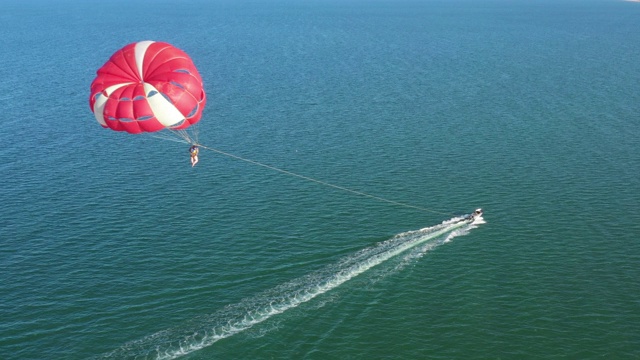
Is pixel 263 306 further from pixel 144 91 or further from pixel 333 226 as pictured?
pixel 144 91

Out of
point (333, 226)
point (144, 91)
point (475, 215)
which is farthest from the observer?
point (475, 215)

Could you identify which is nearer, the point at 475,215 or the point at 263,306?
the point at 263,306

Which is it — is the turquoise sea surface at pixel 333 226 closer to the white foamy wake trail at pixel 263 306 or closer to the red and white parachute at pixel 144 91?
the white foamy wake trail at pixel 263 306

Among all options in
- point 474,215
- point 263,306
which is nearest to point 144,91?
point 263,306

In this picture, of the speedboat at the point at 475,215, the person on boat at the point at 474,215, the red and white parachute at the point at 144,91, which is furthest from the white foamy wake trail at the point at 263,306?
the red and white parachute at the point at 144,91

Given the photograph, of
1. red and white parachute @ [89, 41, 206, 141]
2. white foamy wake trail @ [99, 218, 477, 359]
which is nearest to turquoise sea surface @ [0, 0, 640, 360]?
white foamy wake trail @ [99, 218, 477, 359]

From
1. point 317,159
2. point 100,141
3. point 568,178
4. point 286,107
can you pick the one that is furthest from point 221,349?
point 286,107

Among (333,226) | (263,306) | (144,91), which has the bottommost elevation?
(263,306)

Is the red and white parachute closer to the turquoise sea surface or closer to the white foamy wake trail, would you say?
the turquoise sea surface
